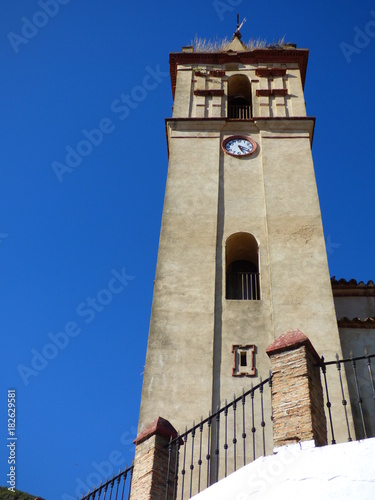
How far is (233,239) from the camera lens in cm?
1495

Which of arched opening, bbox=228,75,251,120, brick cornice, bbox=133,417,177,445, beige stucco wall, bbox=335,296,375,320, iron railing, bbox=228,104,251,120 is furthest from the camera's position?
arched opening, bbox=228,75,251,120

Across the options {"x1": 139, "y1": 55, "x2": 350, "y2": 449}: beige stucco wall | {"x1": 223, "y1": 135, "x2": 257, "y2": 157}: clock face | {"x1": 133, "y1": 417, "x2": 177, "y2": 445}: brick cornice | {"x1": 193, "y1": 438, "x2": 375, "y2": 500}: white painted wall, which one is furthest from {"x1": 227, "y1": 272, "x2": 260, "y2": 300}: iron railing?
{"x1": 193, "y1": 438, "x2": 375, "y2": 500}: white painted wall

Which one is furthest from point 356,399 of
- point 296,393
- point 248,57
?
point 248,57

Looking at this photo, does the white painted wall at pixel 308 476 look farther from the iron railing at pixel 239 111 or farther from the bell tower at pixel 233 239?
the iron railing at pixel 239 111

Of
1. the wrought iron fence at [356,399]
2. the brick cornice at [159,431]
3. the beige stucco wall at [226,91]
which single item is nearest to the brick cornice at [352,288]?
the wrought iron fence at [356,399]

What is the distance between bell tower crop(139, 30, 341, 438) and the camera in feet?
39.6

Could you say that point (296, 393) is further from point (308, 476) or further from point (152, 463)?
point (152, 463)

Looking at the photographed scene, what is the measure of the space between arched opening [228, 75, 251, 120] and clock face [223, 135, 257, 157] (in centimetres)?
190

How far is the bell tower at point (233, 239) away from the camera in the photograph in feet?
39.6

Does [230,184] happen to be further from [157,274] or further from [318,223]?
[157,274]

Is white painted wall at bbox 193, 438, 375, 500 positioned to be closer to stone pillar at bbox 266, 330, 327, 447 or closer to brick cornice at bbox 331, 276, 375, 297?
stone pillar at bbox 266, 330, 327, 447

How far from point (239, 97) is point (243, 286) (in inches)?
310

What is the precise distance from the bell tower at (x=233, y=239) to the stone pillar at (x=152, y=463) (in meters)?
2.54

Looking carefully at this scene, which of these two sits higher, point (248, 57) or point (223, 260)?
point (248, 57)
